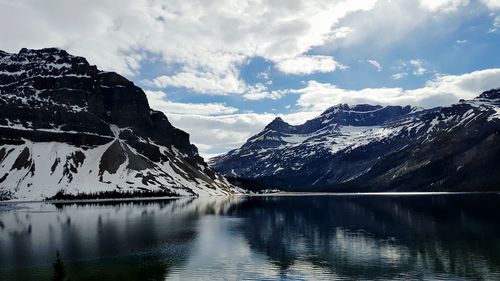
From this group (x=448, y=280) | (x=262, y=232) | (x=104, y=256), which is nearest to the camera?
(x=448, y=280)

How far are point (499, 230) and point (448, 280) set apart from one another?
6566cm

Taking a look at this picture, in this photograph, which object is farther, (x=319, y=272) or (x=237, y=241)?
(x=237, y=241)

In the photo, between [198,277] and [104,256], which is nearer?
[198,277]

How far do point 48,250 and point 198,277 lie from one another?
138ft

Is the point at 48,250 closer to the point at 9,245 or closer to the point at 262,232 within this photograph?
the point at 9,245

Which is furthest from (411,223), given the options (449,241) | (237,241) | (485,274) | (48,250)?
(48,250)

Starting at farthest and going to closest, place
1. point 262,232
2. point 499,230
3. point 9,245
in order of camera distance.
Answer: point 262,232 < point 499,230 < point 9,245

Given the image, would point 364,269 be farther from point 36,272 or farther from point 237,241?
point 36,272

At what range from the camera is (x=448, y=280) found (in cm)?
6900

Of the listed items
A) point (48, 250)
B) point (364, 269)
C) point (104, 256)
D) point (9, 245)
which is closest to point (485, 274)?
point (364, 269)

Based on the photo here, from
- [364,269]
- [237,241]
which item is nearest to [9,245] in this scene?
[237,241]

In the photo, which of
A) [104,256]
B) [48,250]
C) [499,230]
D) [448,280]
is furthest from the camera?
[499,230]

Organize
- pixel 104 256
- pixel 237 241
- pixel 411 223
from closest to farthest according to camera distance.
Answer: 1. pixel 104 256
2. pixel 237 241
3. pixel 411 223

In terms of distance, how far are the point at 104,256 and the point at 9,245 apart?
30352mm
